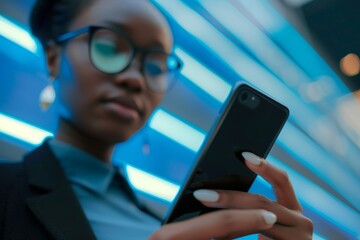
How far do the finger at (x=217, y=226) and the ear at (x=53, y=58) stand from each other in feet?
1.52

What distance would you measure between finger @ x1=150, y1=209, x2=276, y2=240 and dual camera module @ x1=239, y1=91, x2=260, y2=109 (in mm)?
137

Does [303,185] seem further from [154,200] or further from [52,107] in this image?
[52,107]

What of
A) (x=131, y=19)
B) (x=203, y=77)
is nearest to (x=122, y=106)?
(x=131, y=19)

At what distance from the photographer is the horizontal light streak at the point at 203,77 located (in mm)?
1082

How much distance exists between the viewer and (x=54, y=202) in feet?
1.64

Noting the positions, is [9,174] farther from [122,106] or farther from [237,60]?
[237,60]

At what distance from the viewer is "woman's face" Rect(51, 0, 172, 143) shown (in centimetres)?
63

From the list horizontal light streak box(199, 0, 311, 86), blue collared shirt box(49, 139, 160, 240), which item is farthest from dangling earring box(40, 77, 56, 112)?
horizontal light streak box(199, 0, 311, 86)

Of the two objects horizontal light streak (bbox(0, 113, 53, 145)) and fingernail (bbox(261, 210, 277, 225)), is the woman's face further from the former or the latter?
fingernail (bbox(261, 210, 277, 225))

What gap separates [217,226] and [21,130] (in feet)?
1.77

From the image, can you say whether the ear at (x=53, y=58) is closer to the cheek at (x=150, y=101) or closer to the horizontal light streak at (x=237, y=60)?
the cheek at (x=150, y=101)

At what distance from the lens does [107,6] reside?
2.20 ft

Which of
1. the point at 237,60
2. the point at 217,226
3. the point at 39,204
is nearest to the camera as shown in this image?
the point at 217,226

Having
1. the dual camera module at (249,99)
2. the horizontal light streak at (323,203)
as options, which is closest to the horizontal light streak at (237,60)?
the horizontal light streak at (323,203)
